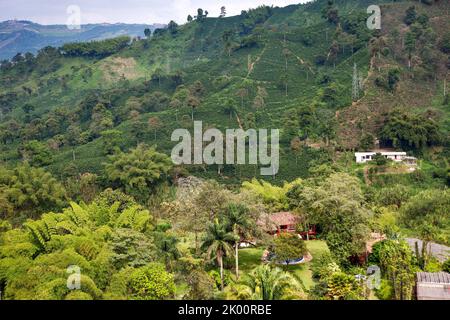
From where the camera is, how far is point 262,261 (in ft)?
82.0

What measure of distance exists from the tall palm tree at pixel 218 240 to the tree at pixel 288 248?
2.70 meters

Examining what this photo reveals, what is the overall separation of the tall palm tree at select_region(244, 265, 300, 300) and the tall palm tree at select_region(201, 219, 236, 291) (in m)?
3.45

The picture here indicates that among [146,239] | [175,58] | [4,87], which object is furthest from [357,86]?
[4,87]

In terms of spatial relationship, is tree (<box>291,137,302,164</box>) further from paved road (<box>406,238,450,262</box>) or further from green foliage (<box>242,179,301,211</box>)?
paved road (<box>406,238,450,262</box>)

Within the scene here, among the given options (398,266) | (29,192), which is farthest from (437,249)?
(29,192)

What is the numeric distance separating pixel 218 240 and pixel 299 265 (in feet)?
16.9

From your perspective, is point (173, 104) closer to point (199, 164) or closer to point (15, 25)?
point (199, 164)

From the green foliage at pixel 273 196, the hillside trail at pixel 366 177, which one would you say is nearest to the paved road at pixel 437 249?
the green foliage at pixel 273 196

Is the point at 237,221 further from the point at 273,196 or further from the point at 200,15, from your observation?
the point at 200,15

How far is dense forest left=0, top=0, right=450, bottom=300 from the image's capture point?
20.9 m

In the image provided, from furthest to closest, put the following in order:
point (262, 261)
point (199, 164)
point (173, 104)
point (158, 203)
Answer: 1. point (173, 104)
2. point (199, 164)
3. point (158, 203)
4. point (262, 261)

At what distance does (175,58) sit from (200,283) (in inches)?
2964

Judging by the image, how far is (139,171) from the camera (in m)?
38.7

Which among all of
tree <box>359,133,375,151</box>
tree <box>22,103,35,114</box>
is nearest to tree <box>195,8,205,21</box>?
tree <box>22,103,35,114</box>
